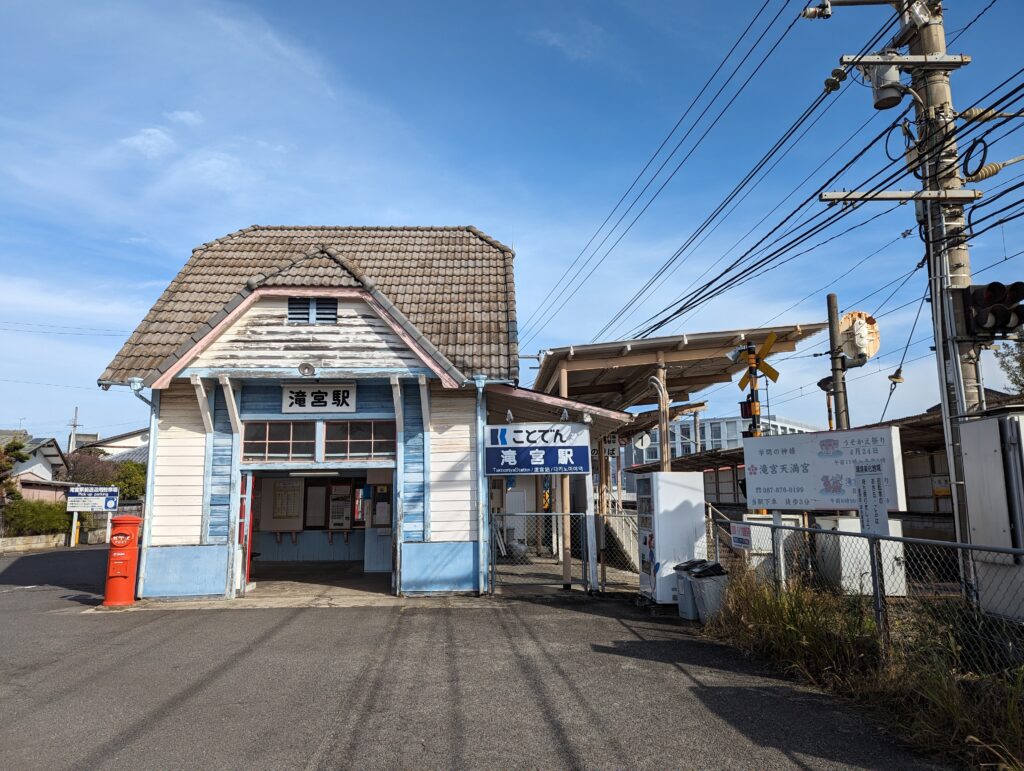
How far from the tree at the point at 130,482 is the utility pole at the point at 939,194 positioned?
39.0 metres

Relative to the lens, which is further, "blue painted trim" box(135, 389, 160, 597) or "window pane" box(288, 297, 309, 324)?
"window pane" box(288, 297, 309, 324)

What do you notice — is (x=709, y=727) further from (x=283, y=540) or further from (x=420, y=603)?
(x=283, y=540)

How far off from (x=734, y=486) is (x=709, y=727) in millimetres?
28806

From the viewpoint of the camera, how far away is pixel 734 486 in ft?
107

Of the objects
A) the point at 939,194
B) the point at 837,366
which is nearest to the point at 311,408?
the point at 939,194

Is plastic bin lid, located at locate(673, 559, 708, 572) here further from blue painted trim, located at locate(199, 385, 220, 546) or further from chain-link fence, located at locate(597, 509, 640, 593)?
blue painted trim, located at locate(199, 385, 220, 546)

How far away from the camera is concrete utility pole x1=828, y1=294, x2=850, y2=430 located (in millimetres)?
16031

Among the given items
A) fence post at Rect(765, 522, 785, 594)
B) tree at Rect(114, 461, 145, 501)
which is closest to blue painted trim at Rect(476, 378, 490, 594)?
fence post at Rect(765, 522, 785, 594)

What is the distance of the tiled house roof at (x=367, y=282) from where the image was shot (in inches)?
477

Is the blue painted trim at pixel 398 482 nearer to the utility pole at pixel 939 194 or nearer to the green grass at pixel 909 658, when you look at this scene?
the green grass at pixel 909 658

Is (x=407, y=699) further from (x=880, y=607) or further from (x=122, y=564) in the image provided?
(x=122, y=564)

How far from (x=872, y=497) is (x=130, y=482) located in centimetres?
3945

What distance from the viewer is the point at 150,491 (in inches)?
465

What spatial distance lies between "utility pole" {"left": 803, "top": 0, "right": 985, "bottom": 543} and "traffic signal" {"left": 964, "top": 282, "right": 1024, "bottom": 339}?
0.25m
